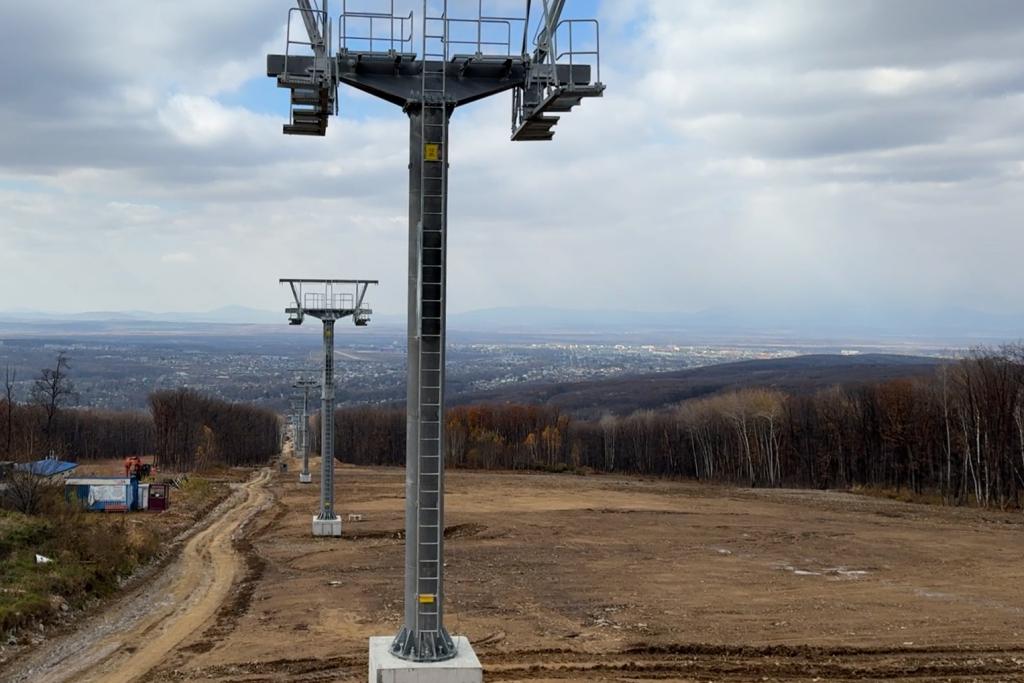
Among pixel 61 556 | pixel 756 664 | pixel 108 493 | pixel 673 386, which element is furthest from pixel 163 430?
pixel 673 386

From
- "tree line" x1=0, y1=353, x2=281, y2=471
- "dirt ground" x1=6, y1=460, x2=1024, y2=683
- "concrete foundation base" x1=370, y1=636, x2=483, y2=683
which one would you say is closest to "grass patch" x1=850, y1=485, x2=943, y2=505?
"dirt ground" x1=6, y1=460, x2=1024, y2=683

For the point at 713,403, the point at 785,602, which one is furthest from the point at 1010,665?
the point at 713,403

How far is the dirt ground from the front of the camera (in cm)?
1656

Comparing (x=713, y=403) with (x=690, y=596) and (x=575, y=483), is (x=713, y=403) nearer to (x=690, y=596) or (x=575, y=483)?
(x=575, y=483)

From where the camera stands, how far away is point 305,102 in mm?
10992

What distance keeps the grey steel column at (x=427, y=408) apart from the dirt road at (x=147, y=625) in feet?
24.0

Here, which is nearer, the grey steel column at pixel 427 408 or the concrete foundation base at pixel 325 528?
the grey steel column at pixel 427 408

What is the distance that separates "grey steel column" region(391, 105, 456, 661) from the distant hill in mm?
106958

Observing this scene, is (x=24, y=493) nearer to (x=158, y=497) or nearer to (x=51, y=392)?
(x=158, y=497)

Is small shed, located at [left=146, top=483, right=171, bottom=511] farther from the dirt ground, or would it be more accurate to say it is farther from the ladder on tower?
the ladder on tower

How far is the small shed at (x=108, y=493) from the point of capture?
38.4 metres

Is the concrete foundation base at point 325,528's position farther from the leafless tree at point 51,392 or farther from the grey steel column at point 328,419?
the leafless tree at point 51,392

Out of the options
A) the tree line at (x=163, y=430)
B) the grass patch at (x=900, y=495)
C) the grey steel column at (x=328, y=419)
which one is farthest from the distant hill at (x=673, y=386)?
the grey steel column at (x=328, y=419)

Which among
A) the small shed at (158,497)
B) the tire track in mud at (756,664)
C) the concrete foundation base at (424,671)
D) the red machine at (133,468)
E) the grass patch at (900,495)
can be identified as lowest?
the grass patch at (900,495)
